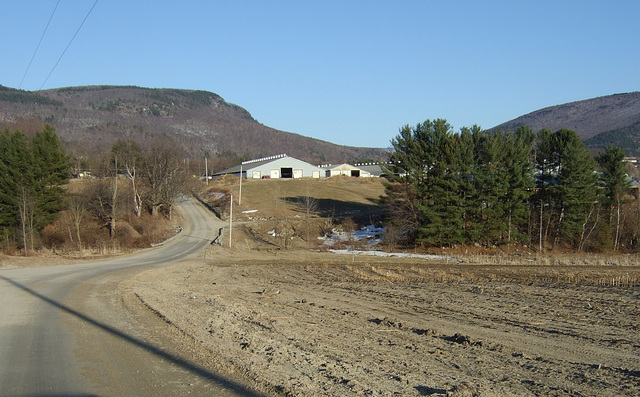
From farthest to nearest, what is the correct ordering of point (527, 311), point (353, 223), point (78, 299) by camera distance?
point (353, 223), point (78, 299), point (527, 311)

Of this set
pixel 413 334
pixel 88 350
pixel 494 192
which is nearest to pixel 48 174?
pixel 494 192

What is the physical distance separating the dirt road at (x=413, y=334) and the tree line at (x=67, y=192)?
3893 centimetres

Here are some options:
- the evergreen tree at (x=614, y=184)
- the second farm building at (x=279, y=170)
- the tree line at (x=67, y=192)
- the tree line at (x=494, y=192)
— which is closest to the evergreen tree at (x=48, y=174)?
the tree line at (x=67, y=192)

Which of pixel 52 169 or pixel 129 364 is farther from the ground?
pixel 52 169

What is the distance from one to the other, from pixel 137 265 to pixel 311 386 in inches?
1092

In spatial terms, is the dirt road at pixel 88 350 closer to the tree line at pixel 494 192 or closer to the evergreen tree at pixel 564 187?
the tree line at pixel 494 192

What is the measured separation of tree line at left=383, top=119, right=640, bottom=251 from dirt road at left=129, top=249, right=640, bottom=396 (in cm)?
2706

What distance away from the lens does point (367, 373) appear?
850cm

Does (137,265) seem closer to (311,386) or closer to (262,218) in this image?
(311,386)

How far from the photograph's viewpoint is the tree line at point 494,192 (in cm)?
5116

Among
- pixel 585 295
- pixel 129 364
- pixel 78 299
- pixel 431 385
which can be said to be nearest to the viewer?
pixel 431 385

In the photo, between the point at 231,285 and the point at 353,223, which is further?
the point at 353,223

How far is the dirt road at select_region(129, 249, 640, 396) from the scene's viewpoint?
8.14m

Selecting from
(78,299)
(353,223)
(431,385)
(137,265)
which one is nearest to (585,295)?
(431,385)
